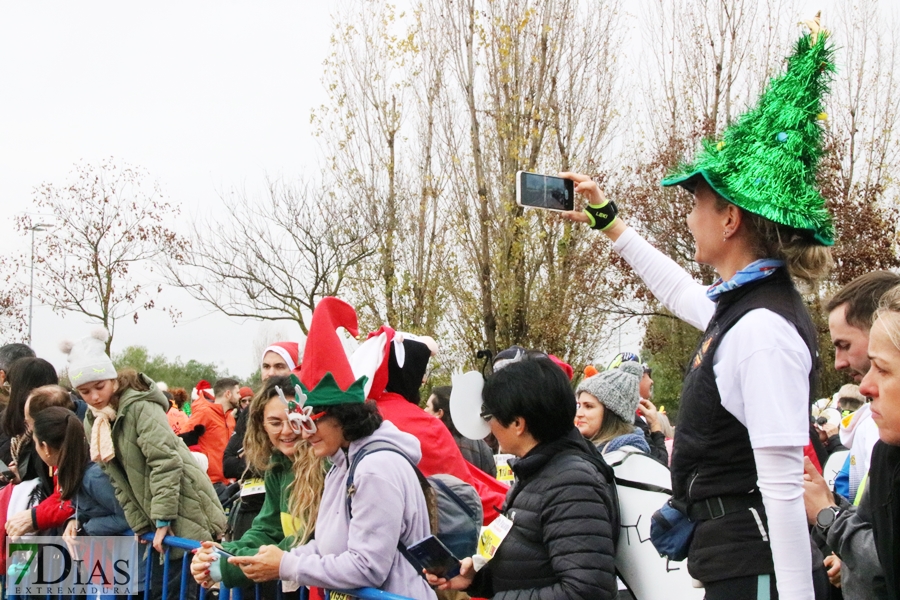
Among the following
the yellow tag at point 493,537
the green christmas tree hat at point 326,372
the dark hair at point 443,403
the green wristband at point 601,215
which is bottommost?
the dark hair at point 443,403

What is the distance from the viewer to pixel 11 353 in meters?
7.02

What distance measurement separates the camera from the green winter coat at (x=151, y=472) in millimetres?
4598

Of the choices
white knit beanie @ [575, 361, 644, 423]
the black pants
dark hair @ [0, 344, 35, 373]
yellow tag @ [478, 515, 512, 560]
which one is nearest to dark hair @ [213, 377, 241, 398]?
dark hair @ [0, 344, 35, 373]

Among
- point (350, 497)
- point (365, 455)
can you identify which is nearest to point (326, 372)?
point (365, 455)

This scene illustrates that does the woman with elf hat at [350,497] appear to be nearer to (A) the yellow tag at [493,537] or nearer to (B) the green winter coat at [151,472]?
(A) the yellow tag at [493,537]

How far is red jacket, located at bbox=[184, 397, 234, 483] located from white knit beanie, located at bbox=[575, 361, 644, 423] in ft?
14.9

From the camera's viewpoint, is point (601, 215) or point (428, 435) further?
point (428, 435)

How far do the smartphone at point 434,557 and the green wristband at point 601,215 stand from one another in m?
1.11

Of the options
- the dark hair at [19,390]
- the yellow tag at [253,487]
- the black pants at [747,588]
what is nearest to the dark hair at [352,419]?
the black pants at [747,588]

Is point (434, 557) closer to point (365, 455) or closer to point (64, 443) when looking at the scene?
point (365, 455)

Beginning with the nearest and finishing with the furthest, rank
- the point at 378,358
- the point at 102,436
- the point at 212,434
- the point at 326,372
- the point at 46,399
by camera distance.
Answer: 1. the point at 326,372
2. the point at 378,358
3. the point at 102,436
4. the point at 46,399
5. the point at 212,434

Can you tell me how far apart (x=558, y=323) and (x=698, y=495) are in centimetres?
1480

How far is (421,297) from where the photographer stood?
63.3ft

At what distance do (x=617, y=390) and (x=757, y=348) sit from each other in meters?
2.35
